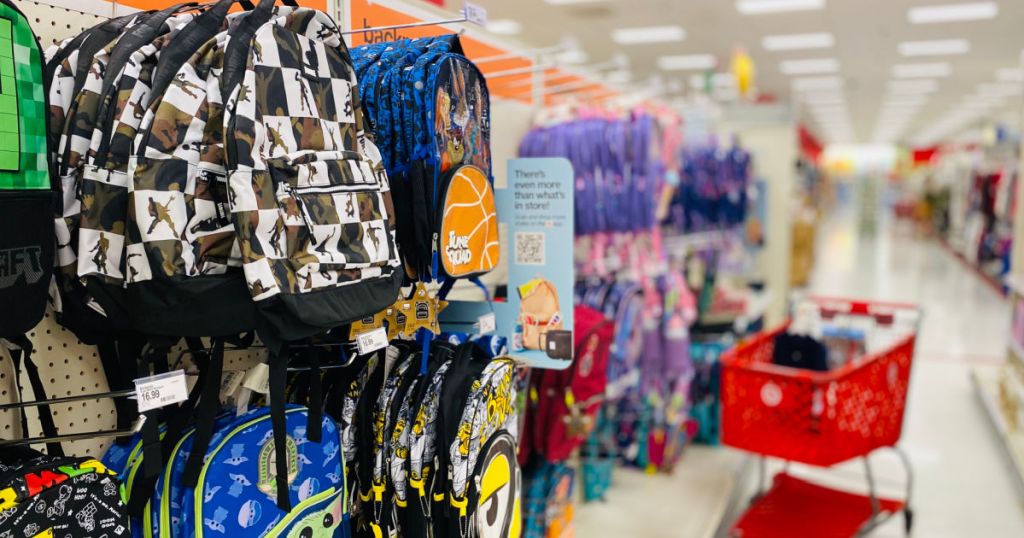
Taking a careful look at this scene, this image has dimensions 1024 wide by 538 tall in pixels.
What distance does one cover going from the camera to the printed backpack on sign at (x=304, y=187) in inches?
46.5

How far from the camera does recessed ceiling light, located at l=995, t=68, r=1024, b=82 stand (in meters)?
14.1

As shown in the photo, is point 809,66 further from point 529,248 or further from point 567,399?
point 529,248

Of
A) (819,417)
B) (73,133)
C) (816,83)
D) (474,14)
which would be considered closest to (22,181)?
(73,133)

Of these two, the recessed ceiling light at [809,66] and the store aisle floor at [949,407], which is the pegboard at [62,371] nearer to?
the store aisle floor at [949,407]

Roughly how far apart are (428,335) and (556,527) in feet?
3.98

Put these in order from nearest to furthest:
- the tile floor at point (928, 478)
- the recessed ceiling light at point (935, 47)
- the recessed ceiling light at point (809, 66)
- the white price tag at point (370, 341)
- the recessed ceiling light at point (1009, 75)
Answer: the white price tag at point (370, 341) < the tile floor at point (928, 478) < the recessed ceiling light at point (935, 47) < the recessed ceiling light at point (809, 66) < the recessed ceiling light at point (1009, 75)

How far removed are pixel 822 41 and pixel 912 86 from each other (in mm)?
6365

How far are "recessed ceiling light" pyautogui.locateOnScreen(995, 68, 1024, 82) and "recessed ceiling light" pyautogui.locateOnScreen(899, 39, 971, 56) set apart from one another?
7.99 feet

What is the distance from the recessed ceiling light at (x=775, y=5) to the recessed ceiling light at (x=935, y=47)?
3.20 m

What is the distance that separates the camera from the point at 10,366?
136cm

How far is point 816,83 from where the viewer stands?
1647 centimetres

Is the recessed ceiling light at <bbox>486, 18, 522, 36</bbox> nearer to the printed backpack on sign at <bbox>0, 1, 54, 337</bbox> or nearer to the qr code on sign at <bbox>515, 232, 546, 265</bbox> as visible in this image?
the qr code on sign at <bbox>515, 232, 546, 265</bbox>

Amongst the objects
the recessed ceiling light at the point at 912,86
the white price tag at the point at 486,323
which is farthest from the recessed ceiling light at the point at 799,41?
the white price tag at the point at 486,323

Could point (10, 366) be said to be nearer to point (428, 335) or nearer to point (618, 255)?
point (428, 335)
